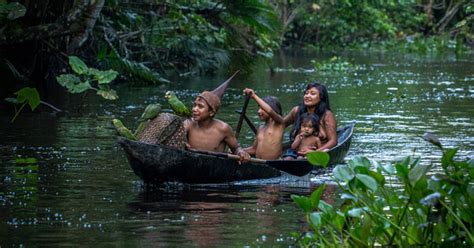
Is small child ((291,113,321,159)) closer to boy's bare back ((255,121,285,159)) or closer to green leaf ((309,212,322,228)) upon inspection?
boy's bare back ((255,121,285,159))

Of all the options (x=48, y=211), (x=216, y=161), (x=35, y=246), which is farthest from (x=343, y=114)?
(x=35, y=246)

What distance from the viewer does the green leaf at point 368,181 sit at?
5.82 meters

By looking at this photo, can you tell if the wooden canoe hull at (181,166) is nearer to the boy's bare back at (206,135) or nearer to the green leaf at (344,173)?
the boy's bare back at (206,135)

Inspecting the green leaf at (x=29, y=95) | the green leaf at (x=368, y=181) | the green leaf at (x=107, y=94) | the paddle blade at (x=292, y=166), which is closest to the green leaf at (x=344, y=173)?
the green leaf at (x=368, y=181)

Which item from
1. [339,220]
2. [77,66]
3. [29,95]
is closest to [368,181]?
[339,220]

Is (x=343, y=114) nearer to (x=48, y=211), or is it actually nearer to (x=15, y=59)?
(x=15, y=59)

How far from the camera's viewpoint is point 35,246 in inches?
282

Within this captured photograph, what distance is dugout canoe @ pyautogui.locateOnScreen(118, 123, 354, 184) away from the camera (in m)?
9.62

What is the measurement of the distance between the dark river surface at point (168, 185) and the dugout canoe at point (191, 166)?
0.30 feet

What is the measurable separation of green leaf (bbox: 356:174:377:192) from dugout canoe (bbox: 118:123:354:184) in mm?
3938

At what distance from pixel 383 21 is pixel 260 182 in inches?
1366

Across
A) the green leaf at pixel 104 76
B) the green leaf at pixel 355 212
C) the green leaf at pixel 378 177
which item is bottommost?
the green leaf at pixel 104 76

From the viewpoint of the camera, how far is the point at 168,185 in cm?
1010

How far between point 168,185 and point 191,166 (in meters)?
0.32
